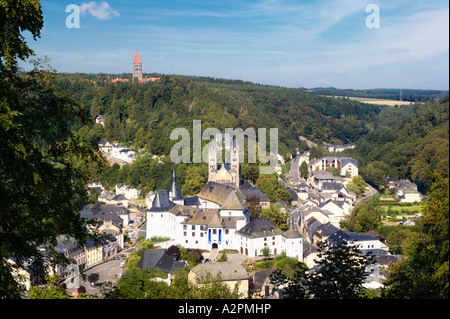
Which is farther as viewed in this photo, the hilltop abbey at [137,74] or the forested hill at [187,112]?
the hilltop abbey at [137,74]

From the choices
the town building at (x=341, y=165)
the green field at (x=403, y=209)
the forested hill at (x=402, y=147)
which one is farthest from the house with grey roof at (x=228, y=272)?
the town building at (x=341, y=165)

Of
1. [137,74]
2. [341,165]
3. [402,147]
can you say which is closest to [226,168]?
[341,165]

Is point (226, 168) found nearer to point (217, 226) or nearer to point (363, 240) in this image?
point (217, 226)

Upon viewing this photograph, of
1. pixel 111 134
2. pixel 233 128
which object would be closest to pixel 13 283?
pixel 233 128

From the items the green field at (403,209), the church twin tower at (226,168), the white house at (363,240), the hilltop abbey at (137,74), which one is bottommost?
the green field at (403,209)

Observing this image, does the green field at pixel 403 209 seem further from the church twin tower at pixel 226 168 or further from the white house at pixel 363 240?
the church twin tower at pixel 226 168

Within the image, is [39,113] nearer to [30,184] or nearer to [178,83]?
[30,184]

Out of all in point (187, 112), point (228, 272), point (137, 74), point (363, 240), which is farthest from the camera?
point (137, 74)
